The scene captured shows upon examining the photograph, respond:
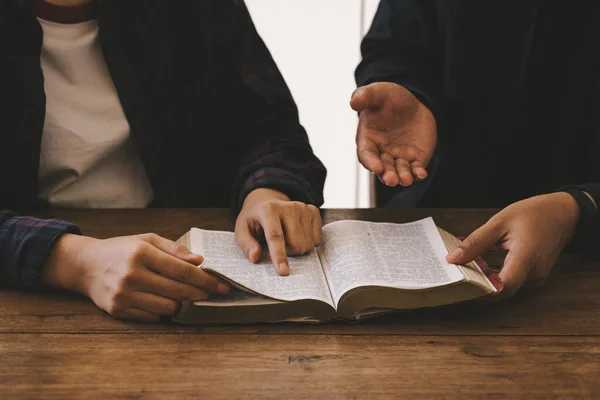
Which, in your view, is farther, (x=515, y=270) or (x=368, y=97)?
(x=368, y=97)

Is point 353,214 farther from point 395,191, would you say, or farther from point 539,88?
point 539,88

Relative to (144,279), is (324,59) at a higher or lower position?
lower

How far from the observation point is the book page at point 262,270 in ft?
2.59

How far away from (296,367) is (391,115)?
0.59 meters

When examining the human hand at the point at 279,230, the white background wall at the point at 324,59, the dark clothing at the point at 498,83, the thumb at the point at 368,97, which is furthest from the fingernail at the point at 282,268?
the white background wall at the point at 324,59

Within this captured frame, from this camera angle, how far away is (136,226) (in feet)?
3.61

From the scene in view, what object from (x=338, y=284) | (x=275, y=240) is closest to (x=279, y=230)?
(x=275, y=240)

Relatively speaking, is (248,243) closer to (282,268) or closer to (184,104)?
(282,268)

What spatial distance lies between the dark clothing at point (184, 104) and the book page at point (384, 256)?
174 millimetres

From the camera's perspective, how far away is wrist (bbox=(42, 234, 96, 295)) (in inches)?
33.3

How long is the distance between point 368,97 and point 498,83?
0.43m

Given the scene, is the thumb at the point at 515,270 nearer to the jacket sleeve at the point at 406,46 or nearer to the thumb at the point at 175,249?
the thumb at the point at 175,249

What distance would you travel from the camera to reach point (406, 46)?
1.44m

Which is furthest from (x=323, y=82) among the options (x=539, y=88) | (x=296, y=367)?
(x=296, y=367)
